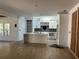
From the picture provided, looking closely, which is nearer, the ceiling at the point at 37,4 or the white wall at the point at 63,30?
the ceiling at the point at 37,4

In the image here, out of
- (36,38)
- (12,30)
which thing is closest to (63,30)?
(36,38)

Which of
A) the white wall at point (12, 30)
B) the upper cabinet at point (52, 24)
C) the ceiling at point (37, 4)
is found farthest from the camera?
the upper cabinet at point (52, 24)

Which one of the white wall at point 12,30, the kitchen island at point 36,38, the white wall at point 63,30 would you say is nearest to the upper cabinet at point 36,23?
the white wall at point 12,30

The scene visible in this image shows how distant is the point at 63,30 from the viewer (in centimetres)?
877

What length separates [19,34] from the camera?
1240cm

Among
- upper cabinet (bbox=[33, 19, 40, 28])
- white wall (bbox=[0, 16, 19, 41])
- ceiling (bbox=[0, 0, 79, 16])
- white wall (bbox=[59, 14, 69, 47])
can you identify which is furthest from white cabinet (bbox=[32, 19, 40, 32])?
ceiling (bbox=[0, 0, 79, 16])

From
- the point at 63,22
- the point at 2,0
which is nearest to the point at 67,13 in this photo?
the point at 63,22

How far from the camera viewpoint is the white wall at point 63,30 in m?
8.70

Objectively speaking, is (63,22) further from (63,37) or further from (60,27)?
(63,37)

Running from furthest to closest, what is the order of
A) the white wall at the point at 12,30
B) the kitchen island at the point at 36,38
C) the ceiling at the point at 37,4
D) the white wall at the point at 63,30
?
the white wall at the point at 12,30 → the kitchen island at the point at 36,38 → the white wall at the point at 63,30 → the ceiling at the point at 37,4

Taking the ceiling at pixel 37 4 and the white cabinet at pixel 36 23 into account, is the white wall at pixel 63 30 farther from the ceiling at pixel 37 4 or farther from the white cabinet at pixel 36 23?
the white cabinet at pixel 36 23

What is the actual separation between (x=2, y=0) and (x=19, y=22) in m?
6.99

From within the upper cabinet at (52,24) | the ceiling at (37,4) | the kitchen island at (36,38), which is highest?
the ceiling at (37,4)

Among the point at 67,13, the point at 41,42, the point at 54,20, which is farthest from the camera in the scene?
the point at 54,20
